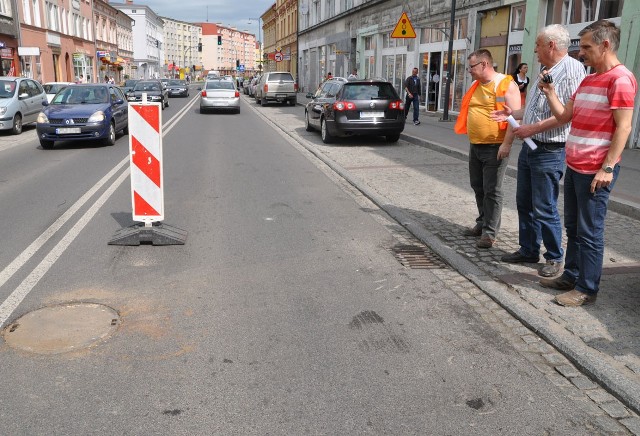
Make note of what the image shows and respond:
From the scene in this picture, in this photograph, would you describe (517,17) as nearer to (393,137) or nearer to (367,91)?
(393,137)

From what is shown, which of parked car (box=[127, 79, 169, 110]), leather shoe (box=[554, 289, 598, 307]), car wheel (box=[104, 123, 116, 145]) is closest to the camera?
leather shoe (box=[554, 289, 598, 307])

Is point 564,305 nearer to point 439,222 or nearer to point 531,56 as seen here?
point 439,222

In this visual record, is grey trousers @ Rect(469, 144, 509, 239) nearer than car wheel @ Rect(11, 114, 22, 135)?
Yes

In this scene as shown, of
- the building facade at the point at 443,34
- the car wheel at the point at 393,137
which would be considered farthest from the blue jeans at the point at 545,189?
the car wheel at the point at 393,137

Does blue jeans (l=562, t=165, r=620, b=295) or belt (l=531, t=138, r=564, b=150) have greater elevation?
belt (l=531, t=138, r=564, b=150)

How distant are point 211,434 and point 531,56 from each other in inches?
601

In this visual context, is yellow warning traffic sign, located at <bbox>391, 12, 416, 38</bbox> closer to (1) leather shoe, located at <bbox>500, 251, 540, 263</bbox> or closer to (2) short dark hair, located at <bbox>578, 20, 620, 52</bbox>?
(1) leather shoe, located at <bbox>500, 251, 540, 263</bbox>

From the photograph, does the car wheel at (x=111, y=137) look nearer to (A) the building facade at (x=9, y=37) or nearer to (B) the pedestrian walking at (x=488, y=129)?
(B) the pedestrian walking at (x=488, y=129)

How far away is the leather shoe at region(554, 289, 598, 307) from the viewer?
4.29m

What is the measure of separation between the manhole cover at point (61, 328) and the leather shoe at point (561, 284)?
3395 millimetres

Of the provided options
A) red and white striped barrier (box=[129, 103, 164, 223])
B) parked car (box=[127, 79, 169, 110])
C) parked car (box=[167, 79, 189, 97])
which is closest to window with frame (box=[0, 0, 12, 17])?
parked car (box=[127, 79, 169, 110])

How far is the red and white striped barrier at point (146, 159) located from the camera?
5.64m

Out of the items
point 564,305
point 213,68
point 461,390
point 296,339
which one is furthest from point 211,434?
point 213,68

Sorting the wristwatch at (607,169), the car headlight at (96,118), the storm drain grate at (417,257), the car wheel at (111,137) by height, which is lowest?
the storm drain grate at (417,257)
